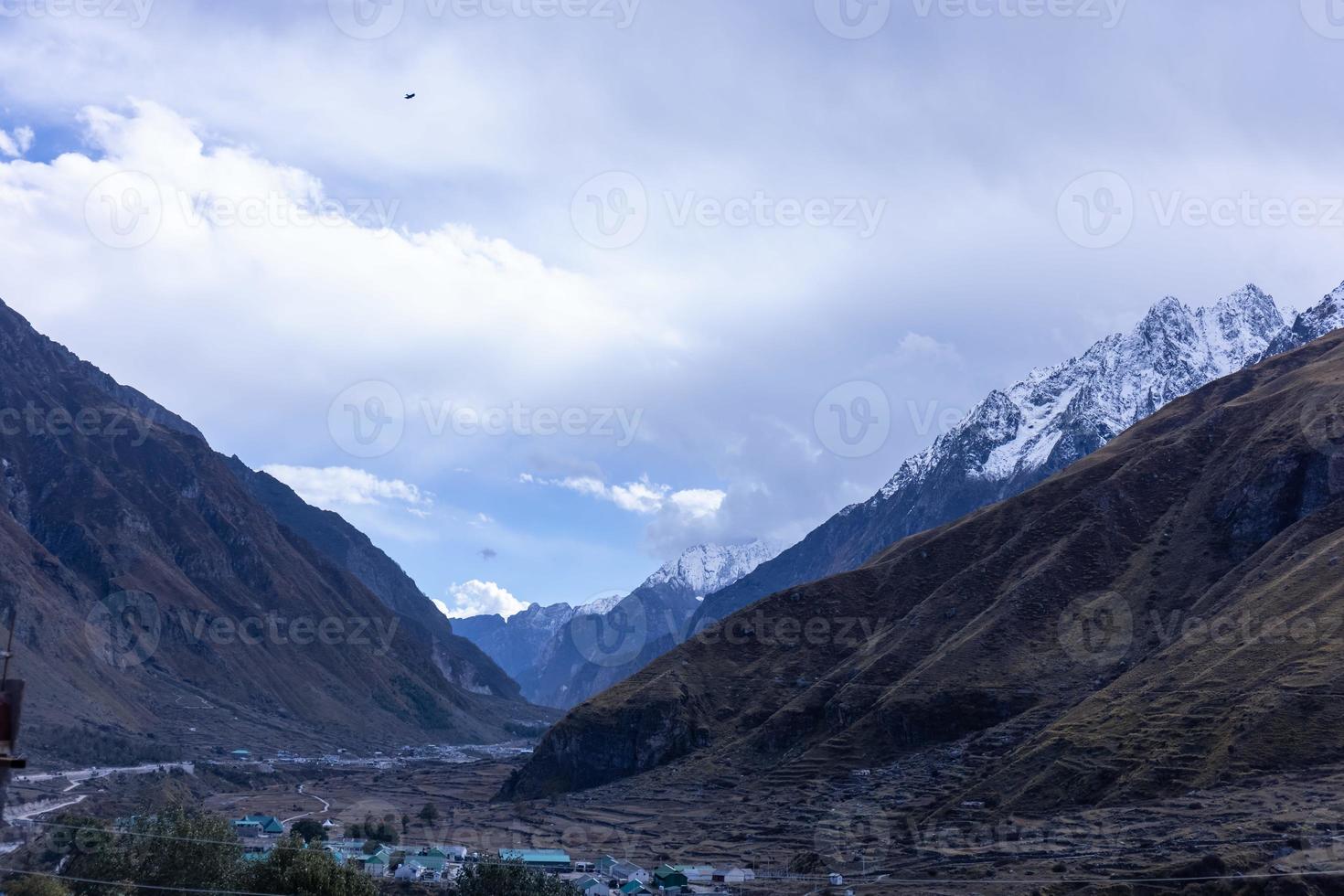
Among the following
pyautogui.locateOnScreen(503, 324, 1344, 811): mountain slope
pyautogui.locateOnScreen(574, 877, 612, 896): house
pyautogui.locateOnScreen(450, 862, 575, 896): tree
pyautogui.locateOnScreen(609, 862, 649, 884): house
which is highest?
pyautogui.locateOnScreen(503, 324, 1344, 811): mountain slope

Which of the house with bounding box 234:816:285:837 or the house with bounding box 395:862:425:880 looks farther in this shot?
the house with bounding box 234:816:285:837

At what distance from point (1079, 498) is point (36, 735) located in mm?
163255

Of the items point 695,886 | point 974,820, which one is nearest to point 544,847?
point 695,886

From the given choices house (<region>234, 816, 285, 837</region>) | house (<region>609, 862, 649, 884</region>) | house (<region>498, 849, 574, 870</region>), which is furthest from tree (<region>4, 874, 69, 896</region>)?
house (<region>234, 816, 285, 837</region>)

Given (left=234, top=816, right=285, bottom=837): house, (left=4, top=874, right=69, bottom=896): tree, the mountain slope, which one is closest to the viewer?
(left=4, top=874, right=69, bottom=896): tree

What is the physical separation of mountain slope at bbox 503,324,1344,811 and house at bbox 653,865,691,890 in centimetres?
3290

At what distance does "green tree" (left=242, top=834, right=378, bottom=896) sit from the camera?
61.3 m

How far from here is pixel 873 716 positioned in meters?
150

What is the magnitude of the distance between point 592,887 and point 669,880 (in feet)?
21.6

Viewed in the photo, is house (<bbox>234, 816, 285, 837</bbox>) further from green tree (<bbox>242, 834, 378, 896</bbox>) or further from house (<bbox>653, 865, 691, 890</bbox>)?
green tree (<bbox>242, 834, 378, 896</bbox>)

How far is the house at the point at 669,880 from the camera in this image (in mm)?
95500

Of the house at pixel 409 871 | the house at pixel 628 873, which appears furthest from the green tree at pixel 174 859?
the house at pixel 628 873

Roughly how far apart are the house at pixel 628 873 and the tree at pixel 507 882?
1724 centimetres

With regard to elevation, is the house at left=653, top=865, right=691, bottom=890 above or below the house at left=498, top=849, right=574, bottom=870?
below
